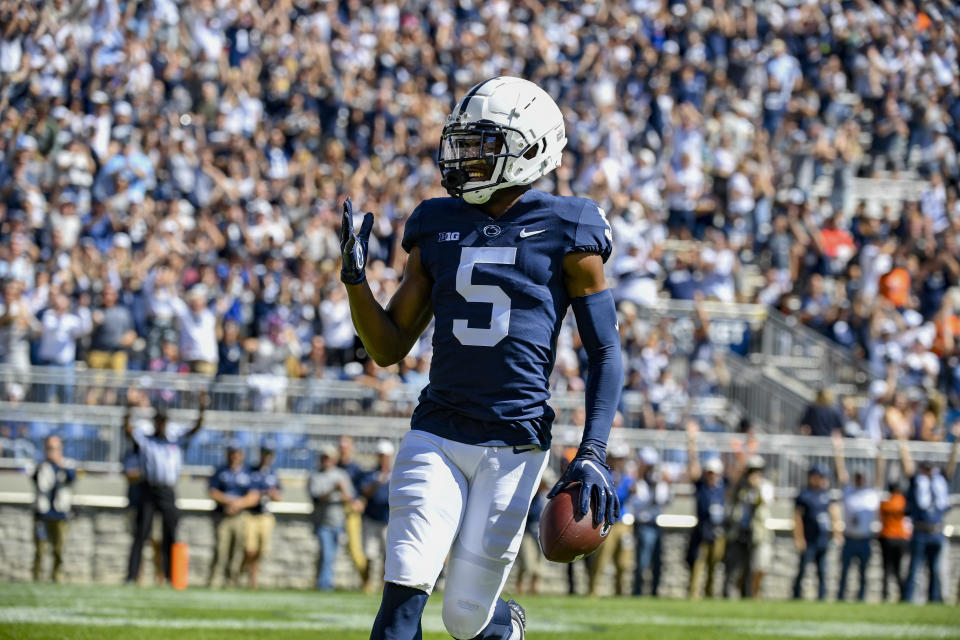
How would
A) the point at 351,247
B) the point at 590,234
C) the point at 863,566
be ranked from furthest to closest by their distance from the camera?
the point at 863,566, the point at 590,234, the point at 351,247

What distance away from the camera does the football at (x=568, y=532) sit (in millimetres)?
4270

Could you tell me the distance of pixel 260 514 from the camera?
13664 millimetres

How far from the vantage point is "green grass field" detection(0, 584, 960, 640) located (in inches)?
322

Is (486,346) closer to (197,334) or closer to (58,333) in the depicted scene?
(197,334)

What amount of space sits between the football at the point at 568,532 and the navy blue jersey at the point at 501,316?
0.24 meters

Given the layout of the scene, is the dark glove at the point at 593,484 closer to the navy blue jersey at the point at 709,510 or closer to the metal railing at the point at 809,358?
the navy blue jersey at the point at 709,510

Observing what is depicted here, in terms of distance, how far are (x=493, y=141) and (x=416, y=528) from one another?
1210 millimetres

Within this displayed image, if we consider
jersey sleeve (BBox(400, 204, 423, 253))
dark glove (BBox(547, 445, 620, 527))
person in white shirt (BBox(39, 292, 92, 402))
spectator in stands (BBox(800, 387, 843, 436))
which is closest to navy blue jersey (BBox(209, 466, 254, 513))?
person in white shirt (BBox(39, 292, 92, 402))

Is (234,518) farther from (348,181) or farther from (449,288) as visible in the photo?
(449,288)

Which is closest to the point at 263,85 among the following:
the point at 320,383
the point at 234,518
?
the point at 320,383

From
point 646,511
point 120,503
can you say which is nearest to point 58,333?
point 120,503

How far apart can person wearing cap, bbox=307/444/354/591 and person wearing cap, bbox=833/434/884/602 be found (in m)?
5.00

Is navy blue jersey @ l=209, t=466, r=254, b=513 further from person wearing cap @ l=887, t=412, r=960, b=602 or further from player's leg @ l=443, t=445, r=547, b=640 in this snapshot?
player's leg @ l=443, t=445, r=547, b=640

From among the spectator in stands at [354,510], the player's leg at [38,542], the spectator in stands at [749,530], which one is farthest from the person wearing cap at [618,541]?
the player's leg at [38,542]
